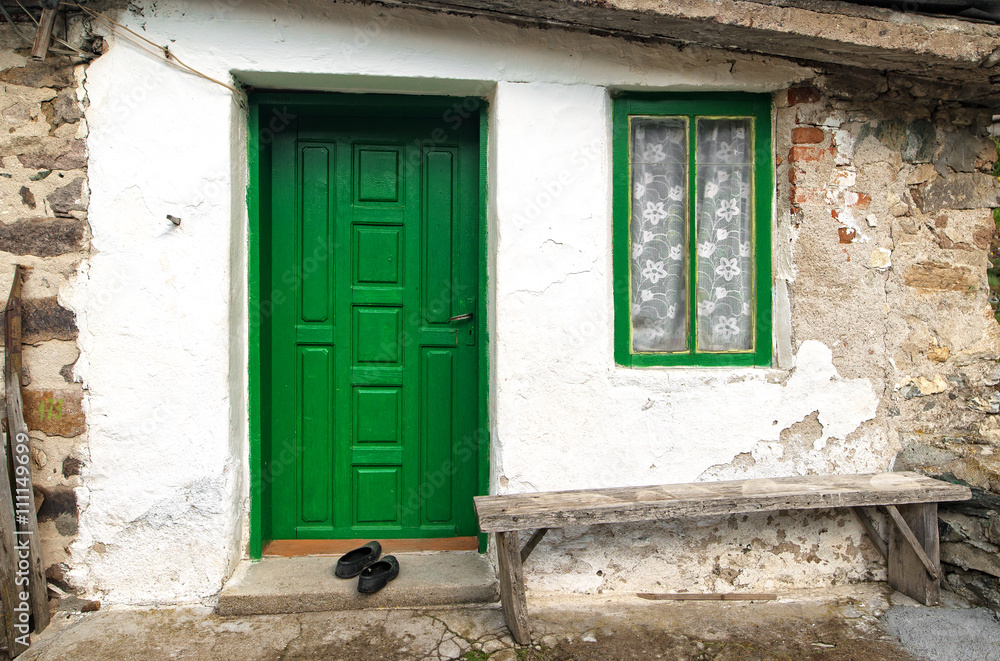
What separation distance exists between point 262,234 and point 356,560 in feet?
5.17

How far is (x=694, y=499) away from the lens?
7.82 ft

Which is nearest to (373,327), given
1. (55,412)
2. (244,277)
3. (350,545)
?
(244,277)

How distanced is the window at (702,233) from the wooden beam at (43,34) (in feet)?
8.18

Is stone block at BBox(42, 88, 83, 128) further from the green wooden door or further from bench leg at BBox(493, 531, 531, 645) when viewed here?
bench leg at BBox(493, 531, 531, 645)

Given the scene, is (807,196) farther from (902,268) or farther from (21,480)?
(21,480)

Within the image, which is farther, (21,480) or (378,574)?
(378,574)

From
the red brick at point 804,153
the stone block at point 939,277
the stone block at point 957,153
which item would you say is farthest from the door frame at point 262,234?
the stone block at point 957,153

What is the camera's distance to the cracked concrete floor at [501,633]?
2273 mm

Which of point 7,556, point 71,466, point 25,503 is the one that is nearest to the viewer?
point 7,556

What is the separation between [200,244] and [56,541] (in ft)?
4.57

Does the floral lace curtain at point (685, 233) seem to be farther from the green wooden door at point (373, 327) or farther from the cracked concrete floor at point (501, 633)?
the cracked concrete floor at point (501, 633)

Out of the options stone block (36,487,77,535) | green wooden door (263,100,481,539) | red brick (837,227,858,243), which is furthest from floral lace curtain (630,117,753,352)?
stone block (36,487,77,535)

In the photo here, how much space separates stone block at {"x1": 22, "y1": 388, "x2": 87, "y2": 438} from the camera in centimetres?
247

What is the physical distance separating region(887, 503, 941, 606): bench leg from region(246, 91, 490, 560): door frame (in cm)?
189
